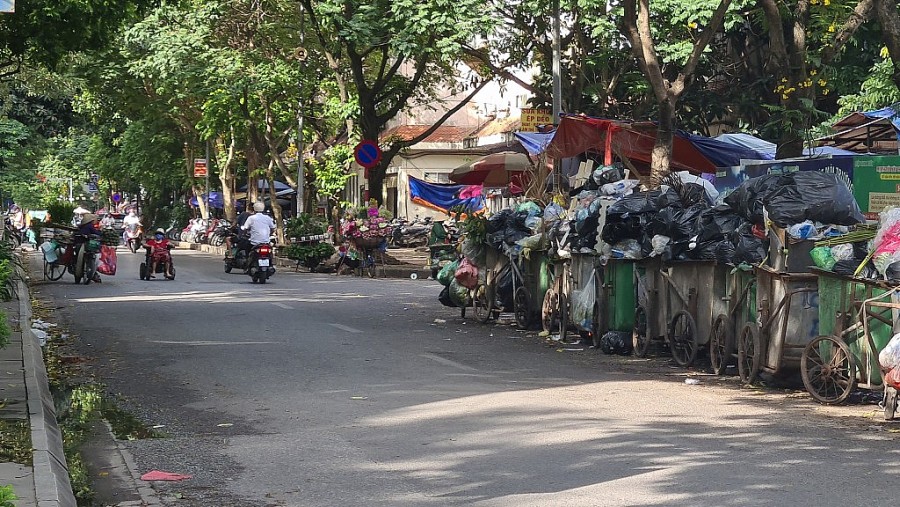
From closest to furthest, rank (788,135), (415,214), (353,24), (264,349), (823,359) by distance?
(823,359) < (264,349) < (788,135) < (353,24) < (415,214)

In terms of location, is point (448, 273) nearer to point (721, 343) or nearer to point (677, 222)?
point (677, 222)

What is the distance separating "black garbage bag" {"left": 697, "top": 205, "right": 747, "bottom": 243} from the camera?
1218 cm

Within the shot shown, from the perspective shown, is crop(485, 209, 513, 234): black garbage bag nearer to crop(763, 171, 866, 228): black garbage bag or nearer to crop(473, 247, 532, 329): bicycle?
crop(473, 247, 532, 329): bicycle

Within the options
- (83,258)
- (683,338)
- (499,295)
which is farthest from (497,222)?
(83,258)

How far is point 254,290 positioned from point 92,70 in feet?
62.3

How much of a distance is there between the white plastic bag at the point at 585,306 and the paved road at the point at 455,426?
14.4 inches

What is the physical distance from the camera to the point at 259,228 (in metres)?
25.8

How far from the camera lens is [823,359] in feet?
33.4

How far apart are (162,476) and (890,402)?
5.27 m

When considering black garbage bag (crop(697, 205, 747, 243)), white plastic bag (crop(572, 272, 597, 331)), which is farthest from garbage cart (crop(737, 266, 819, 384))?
white plastic bag (crop(572, 272, 597, 331))

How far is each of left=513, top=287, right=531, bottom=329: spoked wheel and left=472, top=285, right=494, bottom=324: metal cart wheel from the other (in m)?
0.52

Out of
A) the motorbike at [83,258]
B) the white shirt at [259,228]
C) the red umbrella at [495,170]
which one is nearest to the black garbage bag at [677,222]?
the red umbrella at [495,170]

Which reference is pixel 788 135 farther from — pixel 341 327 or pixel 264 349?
pixel 264 349

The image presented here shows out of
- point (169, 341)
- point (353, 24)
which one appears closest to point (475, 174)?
point (353, 24)
